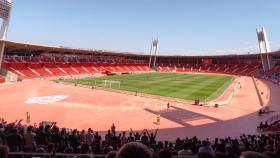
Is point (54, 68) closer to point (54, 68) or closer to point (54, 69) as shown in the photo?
point (54, 68)

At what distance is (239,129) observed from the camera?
22.0m


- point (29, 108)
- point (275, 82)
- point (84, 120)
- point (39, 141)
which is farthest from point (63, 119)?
point (275, 82)

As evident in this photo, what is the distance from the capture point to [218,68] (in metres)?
101

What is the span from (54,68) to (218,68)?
64.3 metres

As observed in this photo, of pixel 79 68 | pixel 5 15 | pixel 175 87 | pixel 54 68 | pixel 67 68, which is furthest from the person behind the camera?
pixel 79 68

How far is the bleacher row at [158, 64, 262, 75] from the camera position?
89.6 m

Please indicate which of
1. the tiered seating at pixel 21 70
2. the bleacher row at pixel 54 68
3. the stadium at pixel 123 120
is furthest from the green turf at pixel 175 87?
the bleacher row at pixel 54 68

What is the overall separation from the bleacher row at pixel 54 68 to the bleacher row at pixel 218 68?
900 inches

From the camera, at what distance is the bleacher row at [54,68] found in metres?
57.2

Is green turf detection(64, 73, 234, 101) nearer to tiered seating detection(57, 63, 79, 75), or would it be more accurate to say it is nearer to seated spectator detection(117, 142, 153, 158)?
tiered seating detection(57, 63, 79, 75)

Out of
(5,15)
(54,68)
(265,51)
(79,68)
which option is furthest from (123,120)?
(265,51)

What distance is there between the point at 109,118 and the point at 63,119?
171 inches

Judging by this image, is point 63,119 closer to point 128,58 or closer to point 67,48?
point 67,48

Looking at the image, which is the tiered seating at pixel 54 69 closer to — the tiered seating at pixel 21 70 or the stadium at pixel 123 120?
the stadium at pixel 123 120
